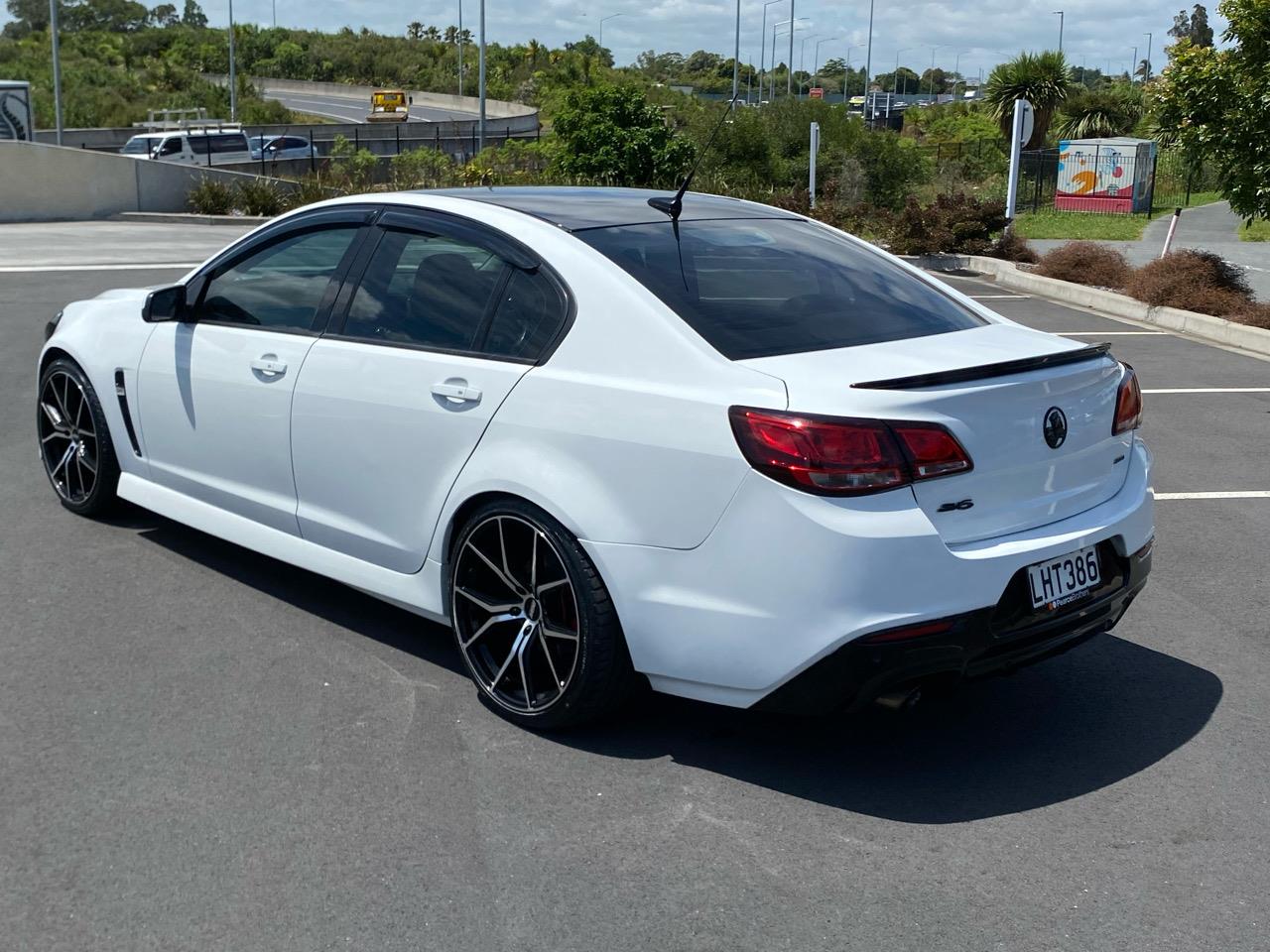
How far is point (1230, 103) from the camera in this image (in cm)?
1522

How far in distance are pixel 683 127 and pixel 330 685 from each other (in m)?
40.8

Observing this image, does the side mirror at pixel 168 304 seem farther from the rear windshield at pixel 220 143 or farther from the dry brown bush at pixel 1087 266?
the rear windshield at pixel 220 143

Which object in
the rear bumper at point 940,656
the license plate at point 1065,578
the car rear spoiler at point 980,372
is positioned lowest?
the rear bumper at point 940,656

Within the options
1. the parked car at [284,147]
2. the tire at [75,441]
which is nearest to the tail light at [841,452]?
the tire at [75,441]

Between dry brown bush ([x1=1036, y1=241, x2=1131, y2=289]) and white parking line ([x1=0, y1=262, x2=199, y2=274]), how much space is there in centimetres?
1116

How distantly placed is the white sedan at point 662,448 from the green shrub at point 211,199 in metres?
23.0

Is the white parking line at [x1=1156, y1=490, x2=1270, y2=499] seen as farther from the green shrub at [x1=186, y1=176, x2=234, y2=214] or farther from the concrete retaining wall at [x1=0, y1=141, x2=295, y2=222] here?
the concrete retaining wall at [x1=0, y1=141, x2=295, y2=222]

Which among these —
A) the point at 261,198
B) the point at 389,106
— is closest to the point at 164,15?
the point at 389,106

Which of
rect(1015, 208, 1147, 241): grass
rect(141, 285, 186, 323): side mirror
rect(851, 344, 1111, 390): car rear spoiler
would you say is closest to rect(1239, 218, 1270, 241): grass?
rect(1015, 208, 1147, 241): grass

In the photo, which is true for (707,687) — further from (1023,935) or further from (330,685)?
(330,685)

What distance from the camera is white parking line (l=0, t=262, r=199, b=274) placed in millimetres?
18266

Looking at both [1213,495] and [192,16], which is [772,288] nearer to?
[1213,495]

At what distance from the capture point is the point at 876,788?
406 cm

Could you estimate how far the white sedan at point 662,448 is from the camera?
375 centimetres
